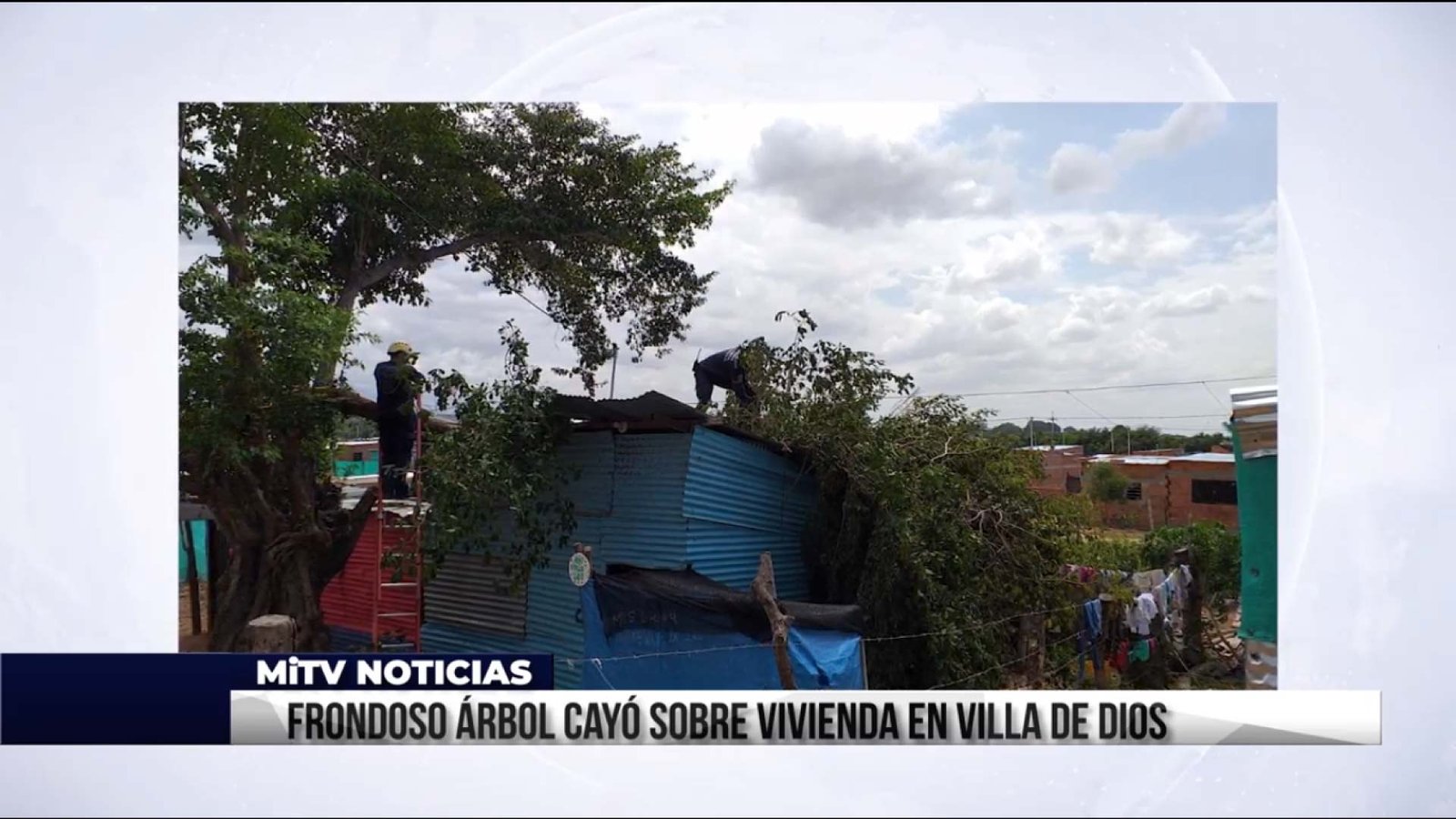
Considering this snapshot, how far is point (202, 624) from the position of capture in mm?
5945

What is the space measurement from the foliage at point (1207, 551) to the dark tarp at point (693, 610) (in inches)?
80.6

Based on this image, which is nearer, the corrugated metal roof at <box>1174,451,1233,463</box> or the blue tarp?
the blue tarp

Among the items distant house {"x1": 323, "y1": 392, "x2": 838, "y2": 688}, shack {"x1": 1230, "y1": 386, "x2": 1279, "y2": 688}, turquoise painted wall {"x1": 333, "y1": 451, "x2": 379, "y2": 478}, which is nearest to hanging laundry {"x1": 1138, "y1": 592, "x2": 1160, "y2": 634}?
shack {"x1": 1230, "y1": 386, "x2": 1279, "y2": 688}

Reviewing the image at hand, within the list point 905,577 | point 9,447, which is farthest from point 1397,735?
point 9,447

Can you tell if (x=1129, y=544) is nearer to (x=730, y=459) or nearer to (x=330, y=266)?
(x=730, y=459)

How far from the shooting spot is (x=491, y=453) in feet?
15.7

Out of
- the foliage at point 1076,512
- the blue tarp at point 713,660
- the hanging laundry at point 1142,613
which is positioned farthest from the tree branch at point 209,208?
the hanging laundry at point 1142,613

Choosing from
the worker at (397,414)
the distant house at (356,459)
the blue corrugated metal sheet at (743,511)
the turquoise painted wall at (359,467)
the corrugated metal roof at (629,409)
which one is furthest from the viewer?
the turquoise painted wall at (359,467)

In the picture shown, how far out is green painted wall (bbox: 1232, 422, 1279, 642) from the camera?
4215 millimetres

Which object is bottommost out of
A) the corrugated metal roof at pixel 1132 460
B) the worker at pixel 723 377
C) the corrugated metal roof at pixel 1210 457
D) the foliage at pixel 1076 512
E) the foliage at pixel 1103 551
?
the foliage at pixel 1103 551

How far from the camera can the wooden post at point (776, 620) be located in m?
3.98

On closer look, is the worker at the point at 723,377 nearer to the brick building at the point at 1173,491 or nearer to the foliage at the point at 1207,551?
the brick building at the point at 1173,491

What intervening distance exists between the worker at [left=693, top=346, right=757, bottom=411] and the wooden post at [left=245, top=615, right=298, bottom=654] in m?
2.35

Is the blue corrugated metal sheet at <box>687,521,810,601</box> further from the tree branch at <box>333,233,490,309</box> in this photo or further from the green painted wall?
the green painted wall
